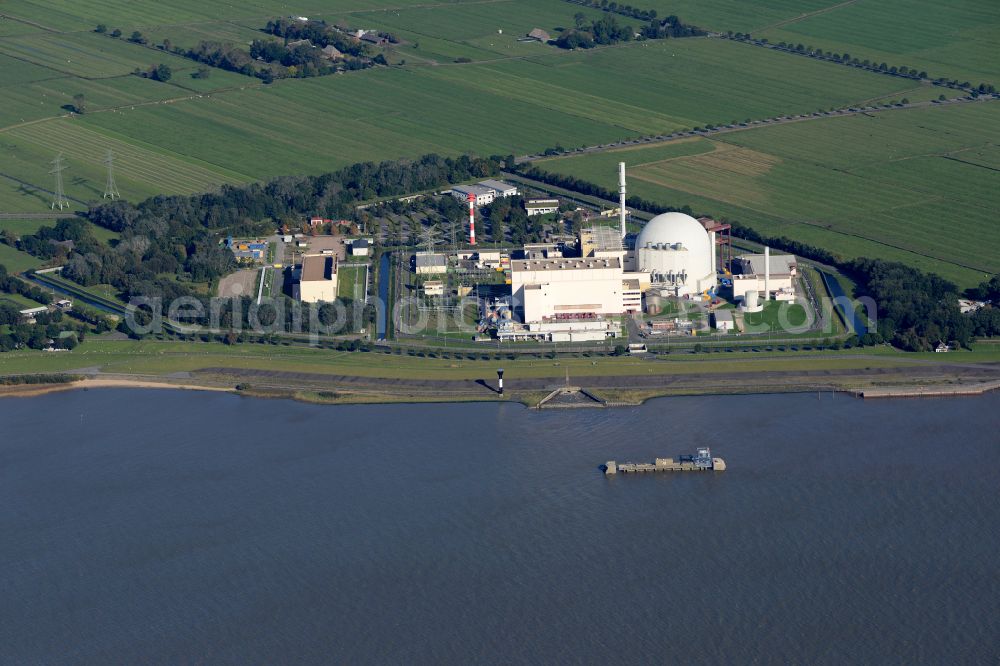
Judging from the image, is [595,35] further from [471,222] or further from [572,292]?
[572,292]

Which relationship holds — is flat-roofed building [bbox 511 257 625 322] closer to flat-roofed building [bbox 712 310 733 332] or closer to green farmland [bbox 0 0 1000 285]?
flat-roofed building [bbox 712 310 733 332]

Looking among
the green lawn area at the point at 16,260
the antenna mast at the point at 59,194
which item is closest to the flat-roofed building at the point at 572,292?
the green lawn area at the point at 16,260

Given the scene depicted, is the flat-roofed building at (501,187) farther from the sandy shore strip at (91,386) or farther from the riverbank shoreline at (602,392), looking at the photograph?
the sandy shore strip at (91,386)

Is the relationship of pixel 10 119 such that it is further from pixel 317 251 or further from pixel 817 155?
pixel 817 155

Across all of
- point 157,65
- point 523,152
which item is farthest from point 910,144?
point 157,65

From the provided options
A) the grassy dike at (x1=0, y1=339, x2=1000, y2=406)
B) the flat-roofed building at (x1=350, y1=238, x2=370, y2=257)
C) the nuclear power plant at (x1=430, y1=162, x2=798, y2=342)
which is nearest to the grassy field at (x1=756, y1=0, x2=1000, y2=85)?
the nuclear power plant at (x1=430, y1=162, x2=798, y2=342)
